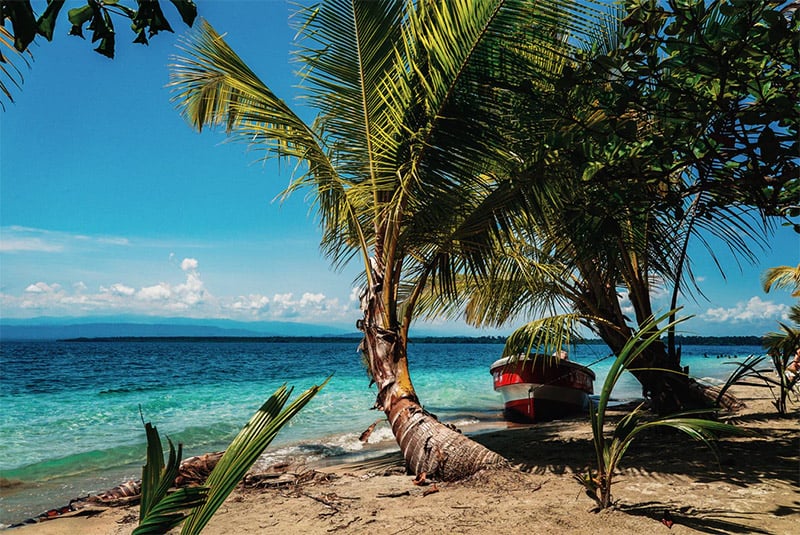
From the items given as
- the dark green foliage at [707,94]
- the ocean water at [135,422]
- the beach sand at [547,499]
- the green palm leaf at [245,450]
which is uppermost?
the dark green foliage at [707,94]

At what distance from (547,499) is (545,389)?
7.36 m

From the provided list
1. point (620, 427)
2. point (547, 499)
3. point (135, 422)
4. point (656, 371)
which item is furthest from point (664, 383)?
point (135, 422)

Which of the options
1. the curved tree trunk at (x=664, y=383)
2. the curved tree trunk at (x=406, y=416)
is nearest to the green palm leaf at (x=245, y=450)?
the curved tree trunk at (x=406, y=416)

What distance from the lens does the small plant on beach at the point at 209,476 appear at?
49.5 inches

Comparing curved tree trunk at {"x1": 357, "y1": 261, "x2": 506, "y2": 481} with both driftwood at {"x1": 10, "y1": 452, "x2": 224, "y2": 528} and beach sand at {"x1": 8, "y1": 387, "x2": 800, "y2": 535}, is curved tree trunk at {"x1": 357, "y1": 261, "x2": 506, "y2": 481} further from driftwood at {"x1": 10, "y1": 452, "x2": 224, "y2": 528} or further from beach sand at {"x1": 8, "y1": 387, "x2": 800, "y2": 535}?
driftwood at {"x1": 10, "y1": 452, "x2": 224, "y2": 528}

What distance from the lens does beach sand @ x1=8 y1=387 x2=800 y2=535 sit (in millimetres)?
2953

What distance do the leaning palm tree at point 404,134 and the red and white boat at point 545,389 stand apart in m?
5.63

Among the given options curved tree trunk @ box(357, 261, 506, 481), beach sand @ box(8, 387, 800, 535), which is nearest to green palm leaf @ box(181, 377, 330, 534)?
beach sand @ box(8, 387, 800, 535)

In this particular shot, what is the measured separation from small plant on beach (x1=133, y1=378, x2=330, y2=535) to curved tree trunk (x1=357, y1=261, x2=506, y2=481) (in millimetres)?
3455

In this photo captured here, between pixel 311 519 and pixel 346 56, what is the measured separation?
4.23m

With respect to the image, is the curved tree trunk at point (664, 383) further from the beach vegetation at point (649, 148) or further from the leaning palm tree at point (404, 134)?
the leaning palm tree at point (404, 134)

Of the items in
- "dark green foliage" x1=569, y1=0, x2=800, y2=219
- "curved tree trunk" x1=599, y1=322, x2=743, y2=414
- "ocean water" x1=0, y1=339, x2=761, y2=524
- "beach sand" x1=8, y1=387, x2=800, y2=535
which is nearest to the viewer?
"dark green foliage" x1=569, y1=0, x2=800, y2=219

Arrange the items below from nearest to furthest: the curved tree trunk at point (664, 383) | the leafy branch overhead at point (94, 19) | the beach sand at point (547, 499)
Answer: the leafy branch overhead at point (94, 19) → the beach sand at point (547, 499) → the curved tree trunk at point (664, 383)

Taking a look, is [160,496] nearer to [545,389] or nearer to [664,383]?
[664,383]
